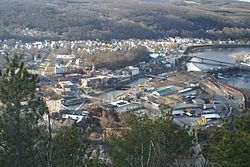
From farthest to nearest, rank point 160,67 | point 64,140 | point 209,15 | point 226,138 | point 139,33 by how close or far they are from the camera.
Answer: point 209,15
point 139,33
point 160,67
point 64,140
point 226,138

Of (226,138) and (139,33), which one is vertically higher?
(226,138)

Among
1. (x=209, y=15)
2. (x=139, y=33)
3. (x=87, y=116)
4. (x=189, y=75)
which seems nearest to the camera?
(x=87, y=116)

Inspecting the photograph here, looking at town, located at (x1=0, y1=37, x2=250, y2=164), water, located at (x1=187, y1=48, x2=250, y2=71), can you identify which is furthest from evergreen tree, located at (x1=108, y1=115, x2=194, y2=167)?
water, located at (x1=187, y1=48, x2=250, y2=71)

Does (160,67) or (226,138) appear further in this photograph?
(160,67)

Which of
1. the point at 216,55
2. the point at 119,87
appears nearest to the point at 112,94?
the point at 119,87

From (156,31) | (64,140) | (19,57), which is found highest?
(19,57)

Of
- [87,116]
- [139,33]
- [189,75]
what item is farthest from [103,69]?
[139,33]

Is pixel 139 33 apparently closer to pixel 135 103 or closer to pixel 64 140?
pixel 135 103

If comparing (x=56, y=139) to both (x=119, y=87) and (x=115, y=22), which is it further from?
(x=115, y=22)
